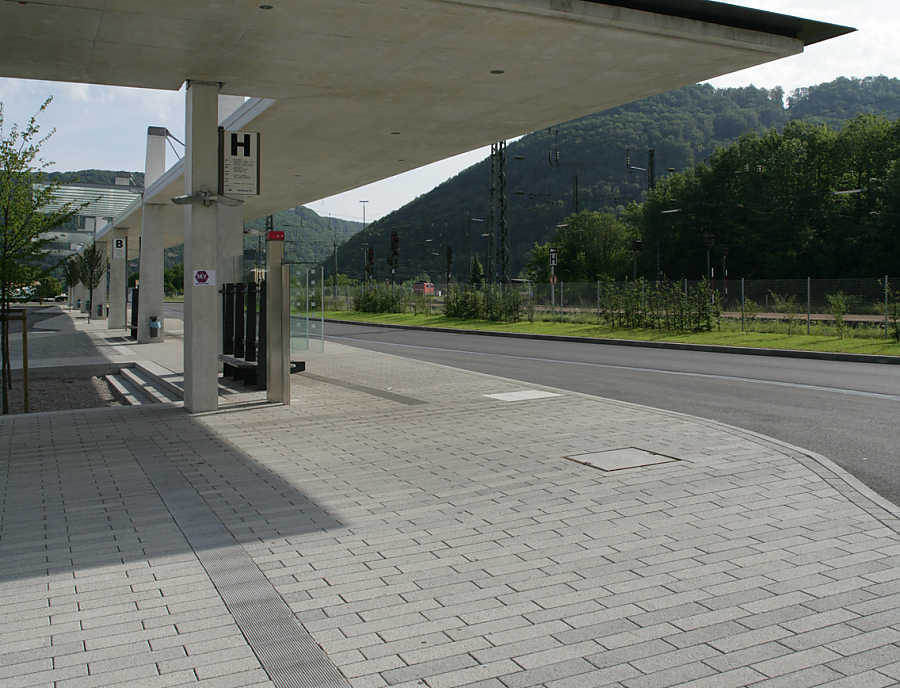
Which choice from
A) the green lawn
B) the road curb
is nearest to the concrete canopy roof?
the road curb

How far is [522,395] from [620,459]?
4511mm

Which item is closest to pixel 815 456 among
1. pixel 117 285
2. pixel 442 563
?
pixel 442 563

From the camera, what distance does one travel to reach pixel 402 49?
31.3ft

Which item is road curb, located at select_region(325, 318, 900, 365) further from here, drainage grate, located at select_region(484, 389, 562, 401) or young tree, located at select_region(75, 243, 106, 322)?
young tree, located at select_region(75, 243, 106, 322)

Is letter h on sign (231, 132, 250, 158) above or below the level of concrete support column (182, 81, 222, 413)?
above

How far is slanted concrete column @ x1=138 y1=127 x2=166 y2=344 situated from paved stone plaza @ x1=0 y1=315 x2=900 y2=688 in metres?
17.3

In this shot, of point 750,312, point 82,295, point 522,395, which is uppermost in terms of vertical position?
point 82,295

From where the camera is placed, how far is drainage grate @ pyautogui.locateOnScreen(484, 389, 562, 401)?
11406 mm

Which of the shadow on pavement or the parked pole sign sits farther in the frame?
the parked pole sign

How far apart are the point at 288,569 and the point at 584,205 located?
10686 centimetres

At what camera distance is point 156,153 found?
2648 centimetres

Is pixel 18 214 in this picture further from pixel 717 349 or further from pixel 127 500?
pixel 717 349

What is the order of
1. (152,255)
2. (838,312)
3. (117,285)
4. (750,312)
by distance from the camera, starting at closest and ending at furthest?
(838,312)
(152,255)
(750,312)
(117,285)

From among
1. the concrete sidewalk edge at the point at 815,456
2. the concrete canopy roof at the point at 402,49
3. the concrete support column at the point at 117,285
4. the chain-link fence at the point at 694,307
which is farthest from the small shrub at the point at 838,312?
the concrete support column at the point at 117,285
